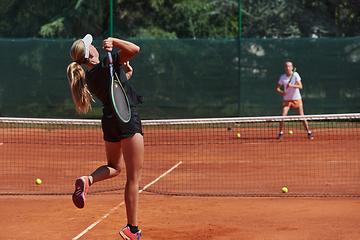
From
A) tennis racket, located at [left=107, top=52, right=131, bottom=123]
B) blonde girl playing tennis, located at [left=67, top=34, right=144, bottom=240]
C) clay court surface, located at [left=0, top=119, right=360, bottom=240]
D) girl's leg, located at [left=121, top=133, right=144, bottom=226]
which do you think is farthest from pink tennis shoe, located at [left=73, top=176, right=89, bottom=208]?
clay court surface, located at [left=0, top=119, right=360, bottom=240]

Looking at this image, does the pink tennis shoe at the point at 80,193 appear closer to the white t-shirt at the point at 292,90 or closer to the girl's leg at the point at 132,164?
the girl's leg at the point at 132,164

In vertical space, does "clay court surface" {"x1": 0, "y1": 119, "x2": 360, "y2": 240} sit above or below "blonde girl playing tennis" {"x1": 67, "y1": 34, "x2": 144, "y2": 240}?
below

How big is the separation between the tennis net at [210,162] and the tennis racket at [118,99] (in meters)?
2.57

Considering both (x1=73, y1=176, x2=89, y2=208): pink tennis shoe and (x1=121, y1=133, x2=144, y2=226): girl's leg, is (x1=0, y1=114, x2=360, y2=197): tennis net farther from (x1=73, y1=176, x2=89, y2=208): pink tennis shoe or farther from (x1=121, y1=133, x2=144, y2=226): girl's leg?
(x1=73, y1=176, x2=89, y2=208): pink tennis shoe

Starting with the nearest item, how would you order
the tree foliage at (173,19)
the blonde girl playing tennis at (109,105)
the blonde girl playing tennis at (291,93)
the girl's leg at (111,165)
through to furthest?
the blonde girl playing tennis at (109,105) < the girl's leg at (111,165) < the blonde girl playing tennis at (291,93) < the tree foliage at (173,19)

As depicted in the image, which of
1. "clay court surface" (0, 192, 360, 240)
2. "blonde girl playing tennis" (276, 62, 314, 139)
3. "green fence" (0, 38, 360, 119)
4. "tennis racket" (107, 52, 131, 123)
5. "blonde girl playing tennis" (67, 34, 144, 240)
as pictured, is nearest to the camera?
"tennis racket" (107, 52, 131, 123)

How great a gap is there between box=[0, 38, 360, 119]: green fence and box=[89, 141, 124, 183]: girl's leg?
8.54m

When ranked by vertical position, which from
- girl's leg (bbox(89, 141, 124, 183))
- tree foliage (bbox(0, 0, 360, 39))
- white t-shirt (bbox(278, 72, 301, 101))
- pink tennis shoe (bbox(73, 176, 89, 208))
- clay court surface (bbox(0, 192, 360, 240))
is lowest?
clay court surface (bbox(0, 192, 360, 240))

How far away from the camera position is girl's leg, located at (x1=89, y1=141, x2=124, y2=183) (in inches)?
142

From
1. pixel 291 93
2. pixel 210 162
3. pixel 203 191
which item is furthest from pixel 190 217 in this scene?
pixel 291 93

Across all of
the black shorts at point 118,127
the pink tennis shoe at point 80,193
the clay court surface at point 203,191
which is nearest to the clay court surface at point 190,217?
the clay court surface at point 203,191

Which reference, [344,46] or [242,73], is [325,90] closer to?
[344,46]

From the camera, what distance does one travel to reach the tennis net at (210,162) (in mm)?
6074

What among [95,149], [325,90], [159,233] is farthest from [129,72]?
[325,90]
